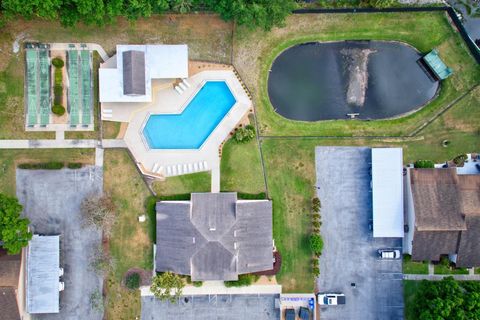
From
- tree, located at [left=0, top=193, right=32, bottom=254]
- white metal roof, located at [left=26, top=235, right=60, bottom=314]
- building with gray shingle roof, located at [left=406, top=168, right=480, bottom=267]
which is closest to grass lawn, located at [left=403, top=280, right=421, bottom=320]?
building with gray shingle roof, located at [left=406, top=168, right=480, bottom=267]

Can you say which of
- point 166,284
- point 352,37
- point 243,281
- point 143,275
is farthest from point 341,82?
point 143,275

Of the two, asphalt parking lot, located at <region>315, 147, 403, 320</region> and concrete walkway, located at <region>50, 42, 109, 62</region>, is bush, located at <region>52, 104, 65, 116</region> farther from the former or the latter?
asphalt parking lot, located at <region>315, 147, 403, 320</region>

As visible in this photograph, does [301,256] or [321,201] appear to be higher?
[321,201]

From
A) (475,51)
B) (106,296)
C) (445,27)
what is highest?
(445,27)

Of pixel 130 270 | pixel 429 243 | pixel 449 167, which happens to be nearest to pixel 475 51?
pixel 449 167

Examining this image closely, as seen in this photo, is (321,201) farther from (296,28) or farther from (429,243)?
(296,28)

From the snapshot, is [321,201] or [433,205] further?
[321,201]
